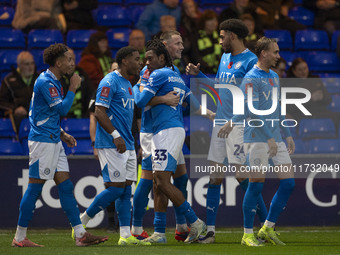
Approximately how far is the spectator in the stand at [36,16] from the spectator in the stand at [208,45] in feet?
8.46

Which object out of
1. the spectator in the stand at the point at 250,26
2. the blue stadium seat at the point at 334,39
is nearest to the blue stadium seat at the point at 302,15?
the blue stadium seat at the point at 334,39

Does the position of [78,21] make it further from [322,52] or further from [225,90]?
[225,90]

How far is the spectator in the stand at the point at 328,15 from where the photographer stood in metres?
13.9

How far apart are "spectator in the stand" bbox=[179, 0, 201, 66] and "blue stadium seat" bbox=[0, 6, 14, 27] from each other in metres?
3.03

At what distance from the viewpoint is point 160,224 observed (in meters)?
7.87

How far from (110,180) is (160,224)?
76cm

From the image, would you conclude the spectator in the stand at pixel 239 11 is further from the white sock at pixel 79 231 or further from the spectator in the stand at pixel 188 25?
the white sock at pixel 79 231

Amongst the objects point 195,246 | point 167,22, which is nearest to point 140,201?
point 195,246

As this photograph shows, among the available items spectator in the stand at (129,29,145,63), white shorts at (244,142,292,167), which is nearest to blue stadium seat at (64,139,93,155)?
spectator in the stand at (129,29,145,63)

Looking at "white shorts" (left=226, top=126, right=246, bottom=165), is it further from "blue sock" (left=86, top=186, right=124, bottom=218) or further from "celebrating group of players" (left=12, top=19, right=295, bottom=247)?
"blue sock" (left=86, top=186, right=124, bottom=218)

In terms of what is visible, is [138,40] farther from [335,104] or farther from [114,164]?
[114,164]

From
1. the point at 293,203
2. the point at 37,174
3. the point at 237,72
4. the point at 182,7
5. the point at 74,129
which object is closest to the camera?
the point at 37,174

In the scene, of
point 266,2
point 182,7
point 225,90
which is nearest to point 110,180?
point 225,90

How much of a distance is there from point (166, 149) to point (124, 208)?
28.7 inches
